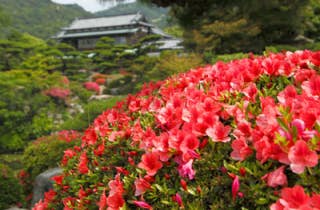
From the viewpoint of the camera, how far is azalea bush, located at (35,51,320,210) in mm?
1078

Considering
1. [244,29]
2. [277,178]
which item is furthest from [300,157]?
[244,29]

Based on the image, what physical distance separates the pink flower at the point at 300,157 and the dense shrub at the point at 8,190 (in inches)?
224

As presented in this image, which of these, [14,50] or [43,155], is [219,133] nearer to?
[43,155]

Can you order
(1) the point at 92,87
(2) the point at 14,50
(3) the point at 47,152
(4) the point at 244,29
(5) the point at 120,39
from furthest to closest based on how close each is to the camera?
(5) the point at 120,39 → (1) the point at 92,87 → (2) the point at 14,50 → (4) the point at 244,29 → (3) the point at 47,152

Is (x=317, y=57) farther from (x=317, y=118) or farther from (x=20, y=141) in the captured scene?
(x=20, y=141)

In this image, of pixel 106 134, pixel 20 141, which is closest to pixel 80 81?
pixel 20 141

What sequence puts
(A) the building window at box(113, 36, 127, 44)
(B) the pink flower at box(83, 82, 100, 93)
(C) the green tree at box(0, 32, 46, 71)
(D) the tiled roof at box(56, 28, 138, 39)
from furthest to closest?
(A) the building window at box(113, 36, 127, 44)
(D) the tiled roof at box(56, 28, 138, 39)
(B) the pink flower at box(83, 82, 100, 93)
(C) the green tree at box(0, 32, 46, 71)

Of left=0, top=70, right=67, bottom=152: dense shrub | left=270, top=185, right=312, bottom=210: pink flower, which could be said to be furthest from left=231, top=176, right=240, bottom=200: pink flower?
left=0, top=70, right=67, bottom=152: dense shrub

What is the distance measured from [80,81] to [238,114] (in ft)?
75.4

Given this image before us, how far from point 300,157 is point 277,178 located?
0.09 meters

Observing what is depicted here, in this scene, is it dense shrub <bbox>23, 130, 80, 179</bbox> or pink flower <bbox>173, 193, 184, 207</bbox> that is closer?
pink flower <bbox>173, 193, 184, 207</bbox>

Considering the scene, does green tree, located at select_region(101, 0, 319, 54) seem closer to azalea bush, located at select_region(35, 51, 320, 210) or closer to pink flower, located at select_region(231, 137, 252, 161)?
azalea bush, located at select_region(35, 51, 320, 210)

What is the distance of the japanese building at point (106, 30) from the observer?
115ft

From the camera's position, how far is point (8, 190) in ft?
19.5
